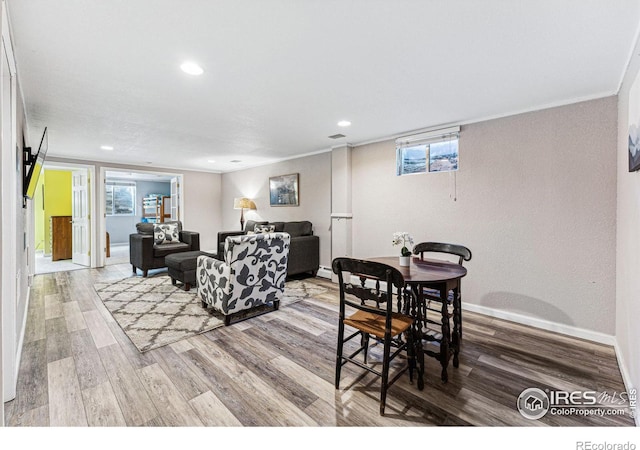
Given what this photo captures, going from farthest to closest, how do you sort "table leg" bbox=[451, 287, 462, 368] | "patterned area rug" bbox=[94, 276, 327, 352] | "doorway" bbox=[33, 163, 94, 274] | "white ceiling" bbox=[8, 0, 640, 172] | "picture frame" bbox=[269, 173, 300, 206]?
"doorway" bbox=[33, 163, 94, 274] < "picture frame" bbox=[269, 173, 300, 206] < "patterned area rug" bbox=[94, 276, 327, 352] < "table leg" bbox=[451, 287, 462, 368] < "white ceiling" bbox=[8, 0, 640, 172]

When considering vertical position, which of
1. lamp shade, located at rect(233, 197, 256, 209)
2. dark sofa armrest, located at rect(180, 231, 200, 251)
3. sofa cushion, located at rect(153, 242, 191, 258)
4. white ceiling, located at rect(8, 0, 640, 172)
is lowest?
sofa cushion, located at rect(153, 242, 191, 258)

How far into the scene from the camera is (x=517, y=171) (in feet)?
9.80

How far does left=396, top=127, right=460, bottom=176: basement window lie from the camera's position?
11.4ft

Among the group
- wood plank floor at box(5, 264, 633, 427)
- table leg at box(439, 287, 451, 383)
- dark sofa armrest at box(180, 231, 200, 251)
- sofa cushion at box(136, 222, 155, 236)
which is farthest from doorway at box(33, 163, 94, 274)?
table leg at box(439, 287, 451, 383)

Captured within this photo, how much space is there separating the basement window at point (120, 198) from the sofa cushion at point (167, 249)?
512cm

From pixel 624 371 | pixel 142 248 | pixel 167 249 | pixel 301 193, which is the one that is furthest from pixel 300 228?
pixel 624 371

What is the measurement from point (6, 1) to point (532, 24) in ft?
9.51

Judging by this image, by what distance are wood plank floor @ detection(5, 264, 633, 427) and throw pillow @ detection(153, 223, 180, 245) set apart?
237 cm

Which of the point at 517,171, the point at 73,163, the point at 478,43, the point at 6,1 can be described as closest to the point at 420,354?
the point at 478,43

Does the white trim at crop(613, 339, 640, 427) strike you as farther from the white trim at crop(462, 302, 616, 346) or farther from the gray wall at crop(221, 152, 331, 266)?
the gray wall at crop(221, 152, 331, 266)

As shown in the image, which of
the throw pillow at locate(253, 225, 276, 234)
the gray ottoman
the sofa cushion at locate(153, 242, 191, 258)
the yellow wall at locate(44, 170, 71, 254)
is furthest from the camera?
the yellow wall at locate(44, 170, 71, 254)

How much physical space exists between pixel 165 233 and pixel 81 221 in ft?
7.02

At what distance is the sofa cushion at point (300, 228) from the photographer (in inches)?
200

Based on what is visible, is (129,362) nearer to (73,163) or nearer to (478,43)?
(478,43)
